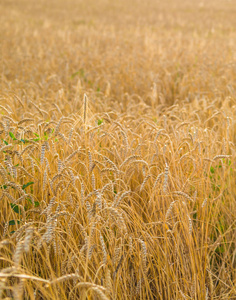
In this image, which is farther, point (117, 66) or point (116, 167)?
point (117, 66)

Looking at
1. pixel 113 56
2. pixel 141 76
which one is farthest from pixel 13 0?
A: pixel 141 76

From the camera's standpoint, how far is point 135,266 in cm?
146

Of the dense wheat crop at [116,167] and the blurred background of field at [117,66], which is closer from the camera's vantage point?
the dense wheat crop at [116,167]

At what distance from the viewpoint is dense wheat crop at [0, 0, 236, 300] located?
1.33m

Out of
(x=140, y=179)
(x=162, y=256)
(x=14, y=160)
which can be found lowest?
(x=162, y=256)

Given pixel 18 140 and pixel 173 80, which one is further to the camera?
pixel 173 80

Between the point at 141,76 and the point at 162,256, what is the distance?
363 cm

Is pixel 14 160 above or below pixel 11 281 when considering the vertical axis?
above

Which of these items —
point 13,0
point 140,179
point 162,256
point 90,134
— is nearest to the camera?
point 162,256

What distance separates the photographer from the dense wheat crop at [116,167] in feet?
4.37

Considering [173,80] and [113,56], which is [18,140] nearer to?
[173,80]

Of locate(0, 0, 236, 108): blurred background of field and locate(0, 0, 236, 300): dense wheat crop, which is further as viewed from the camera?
locate(0, 0, 236, 108): blurred background of field

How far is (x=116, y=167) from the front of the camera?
138 centimetres

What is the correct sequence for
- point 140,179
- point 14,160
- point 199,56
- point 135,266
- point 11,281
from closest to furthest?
point 11,281
point 135,266
point 14,160
point 140,179
point 199,56
